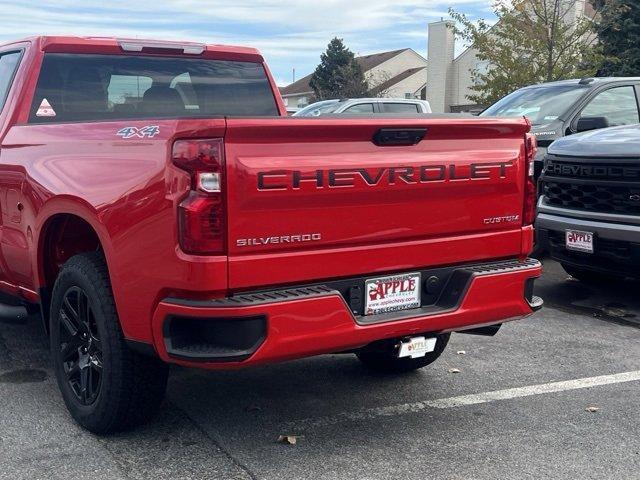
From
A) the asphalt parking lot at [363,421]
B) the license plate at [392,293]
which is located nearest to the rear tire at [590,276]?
the asphalt parking lot at [363,421]

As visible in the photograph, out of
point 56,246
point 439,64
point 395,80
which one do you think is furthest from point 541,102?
point 395,80

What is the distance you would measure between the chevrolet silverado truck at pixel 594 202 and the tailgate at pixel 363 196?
7.71ft

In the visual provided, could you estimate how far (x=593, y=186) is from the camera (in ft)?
20.8

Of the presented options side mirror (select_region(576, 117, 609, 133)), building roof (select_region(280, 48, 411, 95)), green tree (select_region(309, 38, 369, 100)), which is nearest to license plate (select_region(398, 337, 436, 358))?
side mirror (select_region(576, 117, 609, 133))

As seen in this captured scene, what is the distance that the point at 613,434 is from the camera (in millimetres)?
3992

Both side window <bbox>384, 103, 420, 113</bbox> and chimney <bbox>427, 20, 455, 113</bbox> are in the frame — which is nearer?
side window <bbox>384, 103, 420, 113</bbox>

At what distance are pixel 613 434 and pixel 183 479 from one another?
213 centimetres

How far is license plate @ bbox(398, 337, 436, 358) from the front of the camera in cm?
381

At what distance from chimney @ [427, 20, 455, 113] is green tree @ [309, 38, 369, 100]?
6.03 meters

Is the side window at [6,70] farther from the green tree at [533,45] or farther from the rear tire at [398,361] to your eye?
the green tree at [533,45]

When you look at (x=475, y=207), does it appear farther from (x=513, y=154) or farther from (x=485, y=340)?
(x=485, y=340)

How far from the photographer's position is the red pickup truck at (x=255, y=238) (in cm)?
321

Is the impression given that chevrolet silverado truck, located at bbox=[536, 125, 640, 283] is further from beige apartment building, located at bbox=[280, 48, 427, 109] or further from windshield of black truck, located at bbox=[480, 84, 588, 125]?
beige apartment building, located at bbox=[280, 48, 427, 109]

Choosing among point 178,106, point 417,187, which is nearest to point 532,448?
point 417,187
